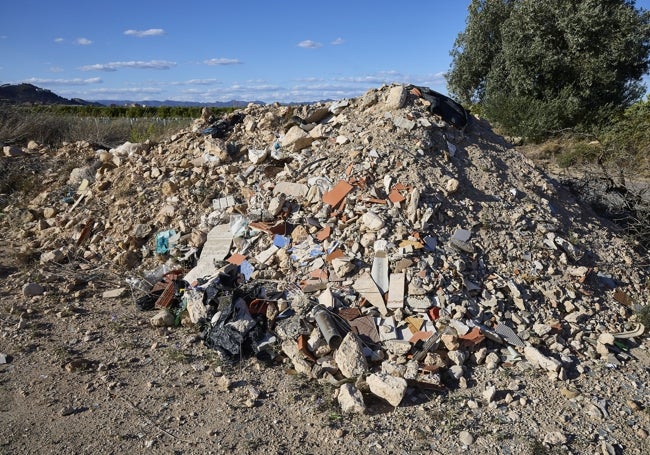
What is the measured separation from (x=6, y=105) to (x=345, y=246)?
11.1 m

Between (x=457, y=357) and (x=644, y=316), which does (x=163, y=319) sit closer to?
(x=457, y=357)

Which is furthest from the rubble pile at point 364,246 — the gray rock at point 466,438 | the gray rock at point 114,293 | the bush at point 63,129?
the bush at point 63,129

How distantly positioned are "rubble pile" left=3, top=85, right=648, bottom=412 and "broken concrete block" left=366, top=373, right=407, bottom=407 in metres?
0.01

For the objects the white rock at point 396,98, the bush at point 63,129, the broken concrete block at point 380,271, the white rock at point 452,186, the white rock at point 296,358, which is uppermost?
the white rock at point 396,98

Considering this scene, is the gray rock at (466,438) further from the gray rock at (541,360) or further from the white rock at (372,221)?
the white rock at (372,221)

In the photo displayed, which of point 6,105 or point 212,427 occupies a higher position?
point 6,105

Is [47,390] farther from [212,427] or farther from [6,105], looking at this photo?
[6,105]

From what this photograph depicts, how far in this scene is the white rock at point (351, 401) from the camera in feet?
10.7

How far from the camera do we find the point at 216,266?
497 cm

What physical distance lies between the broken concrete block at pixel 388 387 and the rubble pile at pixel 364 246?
0.05 feet

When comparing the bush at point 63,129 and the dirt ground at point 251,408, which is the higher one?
the bush at point 63,129

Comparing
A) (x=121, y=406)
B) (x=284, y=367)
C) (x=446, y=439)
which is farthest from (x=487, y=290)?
(x=121, y=406)

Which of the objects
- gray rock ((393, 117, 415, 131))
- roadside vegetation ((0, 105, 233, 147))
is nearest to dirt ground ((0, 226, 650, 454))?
gray rock ((393, 117, 415, 131))

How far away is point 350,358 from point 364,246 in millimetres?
1286
